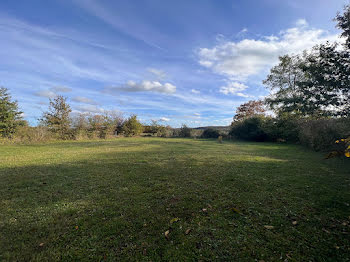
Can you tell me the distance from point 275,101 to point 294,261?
2146 centimetres

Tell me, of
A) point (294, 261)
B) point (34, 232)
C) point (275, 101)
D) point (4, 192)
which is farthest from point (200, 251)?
point (275, 101)

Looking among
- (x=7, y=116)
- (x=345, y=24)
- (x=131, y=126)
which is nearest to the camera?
(x=345, y=24)

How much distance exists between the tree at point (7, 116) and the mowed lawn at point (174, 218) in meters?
12.8

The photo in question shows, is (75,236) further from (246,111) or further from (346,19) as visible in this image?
(246,111)

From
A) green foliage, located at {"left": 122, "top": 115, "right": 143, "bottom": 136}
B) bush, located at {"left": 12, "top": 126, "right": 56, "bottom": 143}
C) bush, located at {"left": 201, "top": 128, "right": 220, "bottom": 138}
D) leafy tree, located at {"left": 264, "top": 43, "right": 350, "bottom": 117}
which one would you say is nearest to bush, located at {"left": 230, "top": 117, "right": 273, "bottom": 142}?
bush, located at {"left": 201, "top": 128, "right": 220, "bottom": 138}

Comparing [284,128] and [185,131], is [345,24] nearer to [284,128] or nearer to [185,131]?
[284,128]

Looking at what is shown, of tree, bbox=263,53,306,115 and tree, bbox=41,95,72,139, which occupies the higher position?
tree, bbox=263,53,306,115

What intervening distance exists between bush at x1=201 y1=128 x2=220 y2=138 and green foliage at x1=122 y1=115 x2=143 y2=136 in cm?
1054

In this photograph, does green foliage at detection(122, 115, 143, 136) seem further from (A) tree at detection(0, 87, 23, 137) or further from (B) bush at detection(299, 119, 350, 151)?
(B) bush at detection(299, 119, 350, 151)

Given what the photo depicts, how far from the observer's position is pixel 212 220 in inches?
97.7

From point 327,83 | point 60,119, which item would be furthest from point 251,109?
point 60,119

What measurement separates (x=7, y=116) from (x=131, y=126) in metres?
13.2

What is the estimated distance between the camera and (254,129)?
1912 centimetres

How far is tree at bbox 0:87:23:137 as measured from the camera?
1313 cm
